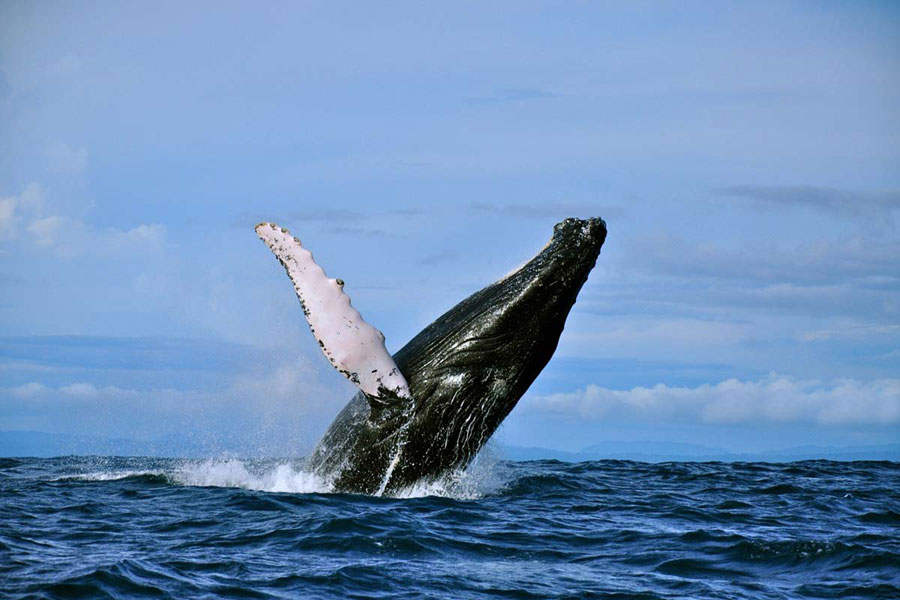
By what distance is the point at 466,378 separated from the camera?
39.9 feet

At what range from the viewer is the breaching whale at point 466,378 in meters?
12.1

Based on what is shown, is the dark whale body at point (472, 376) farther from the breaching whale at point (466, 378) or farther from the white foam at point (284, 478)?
the white foam at point (284, 478)

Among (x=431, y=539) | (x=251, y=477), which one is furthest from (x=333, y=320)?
(x=251, y=477)

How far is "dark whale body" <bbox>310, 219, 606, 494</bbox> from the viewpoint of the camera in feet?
39.8

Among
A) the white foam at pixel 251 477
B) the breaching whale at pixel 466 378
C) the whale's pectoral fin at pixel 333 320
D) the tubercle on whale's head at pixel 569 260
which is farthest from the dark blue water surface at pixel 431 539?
the tubercle on whale's head at pixel 569 260

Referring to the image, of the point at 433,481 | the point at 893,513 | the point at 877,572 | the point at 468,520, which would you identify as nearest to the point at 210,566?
the point at 468,520

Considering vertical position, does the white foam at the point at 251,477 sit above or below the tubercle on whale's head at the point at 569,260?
below

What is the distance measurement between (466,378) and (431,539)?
2.55 meters

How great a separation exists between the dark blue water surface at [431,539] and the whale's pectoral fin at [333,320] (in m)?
1.51

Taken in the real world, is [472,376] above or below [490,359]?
below

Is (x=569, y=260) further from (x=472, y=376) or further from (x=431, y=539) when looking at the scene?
(x=431, y=539)

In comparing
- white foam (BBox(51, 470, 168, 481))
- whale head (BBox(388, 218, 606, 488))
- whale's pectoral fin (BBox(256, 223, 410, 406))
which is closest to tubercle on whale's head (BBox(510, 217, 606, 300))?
whale head (BBox(388, 218, 606, 488))

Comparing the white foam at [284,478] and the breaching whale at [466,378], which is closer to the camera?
the breaching whale at [466,378]

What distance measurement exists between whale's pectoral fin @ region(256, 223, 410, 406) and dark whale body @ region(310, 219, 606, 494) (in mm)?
522
